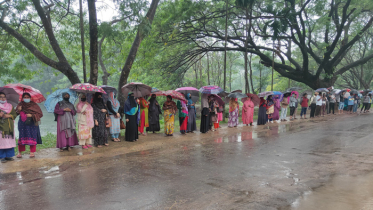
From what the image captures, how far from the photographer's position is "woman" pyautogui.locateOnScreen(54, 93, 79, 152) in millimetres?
7312

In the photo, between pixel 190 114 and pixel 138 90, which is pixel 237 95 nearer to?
pixel 190 114

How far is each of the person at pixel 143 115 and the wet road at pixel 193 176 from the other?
78.4 inches

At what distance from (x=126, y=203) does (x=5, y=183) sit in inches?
109

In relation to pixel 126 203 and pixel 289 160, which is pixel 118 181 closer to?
pixel 126 203

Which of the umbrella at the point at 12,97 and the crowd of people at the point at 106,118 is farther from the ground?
the umbrella at the point at 12,97

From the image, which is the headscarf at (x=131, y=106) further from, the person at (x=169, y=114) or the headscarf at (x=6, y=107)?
the headscarf at (x=6, y=107)

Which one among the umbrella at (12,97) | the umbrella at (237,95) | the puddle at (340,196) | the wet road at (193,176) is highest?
the umbrella at (237,95)

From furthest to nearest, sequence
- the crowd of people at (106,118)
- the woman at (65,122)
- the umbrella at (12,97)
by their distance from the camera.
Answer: the woman at (65,122)
the umbrella at (12,97)
the crowd of people at (106,118)

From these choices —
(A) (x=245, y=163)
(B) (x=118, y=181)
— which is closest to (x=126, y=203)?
(B) (x=118, y=181)

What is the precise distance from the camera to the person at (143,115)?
1002cm

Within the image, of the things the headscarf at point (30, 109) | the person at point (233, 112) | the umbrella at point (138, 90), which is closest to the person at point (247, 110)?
the person at point (233, 112)

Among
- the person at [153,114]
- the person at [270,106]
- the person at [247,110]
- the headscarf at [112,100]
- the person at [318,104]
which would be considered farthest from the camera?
the person at [318,104]

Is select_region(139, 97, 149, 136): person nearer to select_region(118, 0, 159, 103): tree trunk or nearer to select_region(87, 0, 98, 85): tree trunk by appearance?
select_region(118, 0, 159, 103): tree trunk

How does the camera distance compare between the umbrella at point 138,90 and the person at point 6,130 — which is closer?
the person at point 6,130
